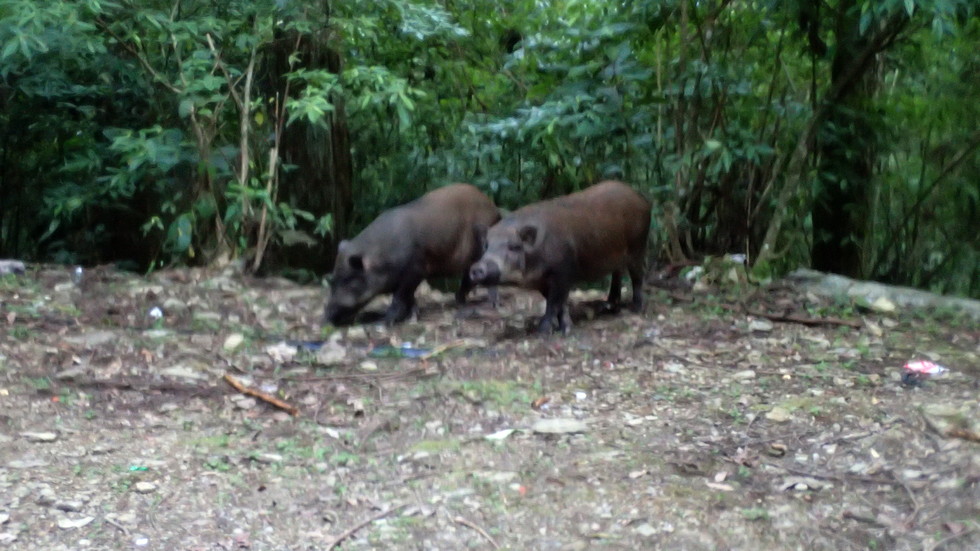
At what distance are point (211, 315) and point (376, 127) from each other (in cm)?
431

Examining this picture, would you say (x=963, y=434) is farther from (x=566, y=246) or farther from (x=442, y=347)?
(x=442, y=347)

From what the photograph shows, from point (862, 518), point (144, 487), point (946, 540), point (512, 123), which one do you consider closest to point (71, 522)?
point (144, 487)

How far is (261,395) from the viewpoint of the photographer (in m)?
5.91

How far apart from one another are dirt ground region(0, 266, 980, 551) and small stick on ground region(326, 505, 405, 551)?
0.01 meters

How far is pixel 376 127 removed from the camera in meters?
11.6

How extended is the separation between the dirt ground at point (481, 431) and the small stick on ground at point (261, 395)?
0.9 inches

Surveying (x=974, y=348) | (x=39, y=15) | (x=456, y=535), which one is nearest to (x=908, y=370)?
(x=974, y=348)

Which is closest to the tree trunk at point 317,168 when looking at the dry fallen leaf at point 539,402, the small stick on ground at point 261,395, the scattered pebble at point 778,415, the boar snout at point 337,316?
the boar snout at point 337,316

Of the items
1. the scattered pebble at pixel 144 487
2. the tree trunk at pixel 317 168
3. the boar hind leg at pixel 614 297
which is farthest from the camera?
the tree trunk at pixel 317 168

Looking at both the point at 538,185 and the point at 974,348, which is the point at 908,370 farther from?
the point at 538,185

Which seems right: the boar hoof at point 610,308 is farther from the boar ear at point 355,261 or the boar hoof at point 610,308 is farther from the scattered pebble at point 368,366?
the scattered pebble at point 368,366

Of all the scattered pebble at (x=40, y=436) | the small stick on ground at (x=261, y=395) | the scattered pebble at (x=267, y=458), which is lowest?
the scattered pebble at (x=40, y=436)

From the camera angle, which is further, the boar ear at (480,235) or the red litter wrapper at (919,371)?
the boar ear at (480,235)

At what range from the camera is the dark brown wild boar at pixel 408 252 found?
8234 mm
